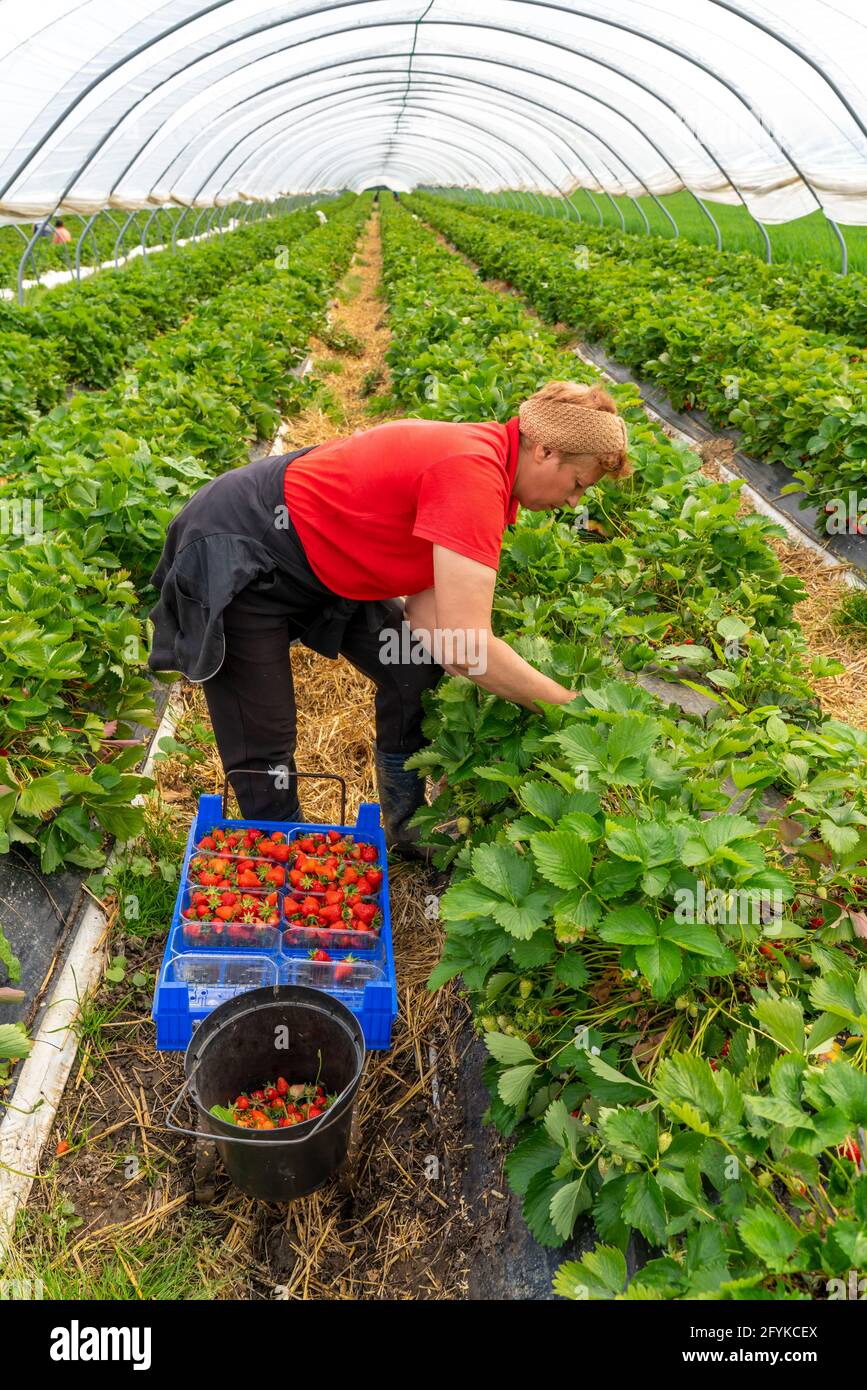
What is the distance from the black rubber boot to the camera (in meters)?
3.36

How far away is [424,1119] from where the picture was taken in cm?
267

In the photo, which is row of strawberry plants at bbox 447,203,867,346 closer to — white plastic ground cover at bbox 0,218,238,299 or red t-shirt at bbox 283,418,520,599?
red t-shirt at bbox 283,418,520,599

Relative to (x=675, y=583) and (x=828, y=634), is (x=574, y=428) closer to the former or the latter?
(x=675, y=583)

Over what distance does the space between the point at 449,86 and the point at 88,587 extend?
59.0 feet

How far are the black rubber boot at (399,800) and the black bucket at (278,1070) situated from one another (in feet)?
3.36

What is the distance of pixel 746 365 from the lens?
21.5 feet

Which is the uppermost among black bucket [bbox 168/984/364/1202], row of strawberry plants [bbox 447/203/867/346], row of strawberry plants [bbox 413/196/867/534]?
row of strawberry plants [bbox 447/203/867/346]

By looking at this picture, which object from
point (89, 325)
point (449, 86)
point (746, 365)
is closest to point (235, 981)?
point (746, 365)

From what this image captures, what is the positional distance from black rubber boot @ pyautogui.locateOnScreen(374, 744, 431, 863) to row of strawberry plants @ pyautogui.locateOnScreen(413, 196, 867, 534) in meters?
3.04

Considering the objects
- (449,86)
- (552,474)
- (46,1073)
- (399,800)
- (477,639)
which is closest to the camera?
(477,639)

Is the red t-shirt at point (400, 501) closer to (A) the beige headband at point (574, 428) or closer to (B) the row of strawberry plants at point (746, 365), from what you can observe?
(A) the beige headband at point (574, 428)

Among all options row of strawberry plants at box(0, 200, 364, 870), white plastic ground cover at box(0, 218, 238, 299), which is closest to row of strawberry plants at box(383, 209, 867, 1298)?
row of strawberry plants at box(0, 200, 364, 870)

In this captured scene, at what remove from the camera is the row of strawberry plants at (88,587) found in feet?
9.41
